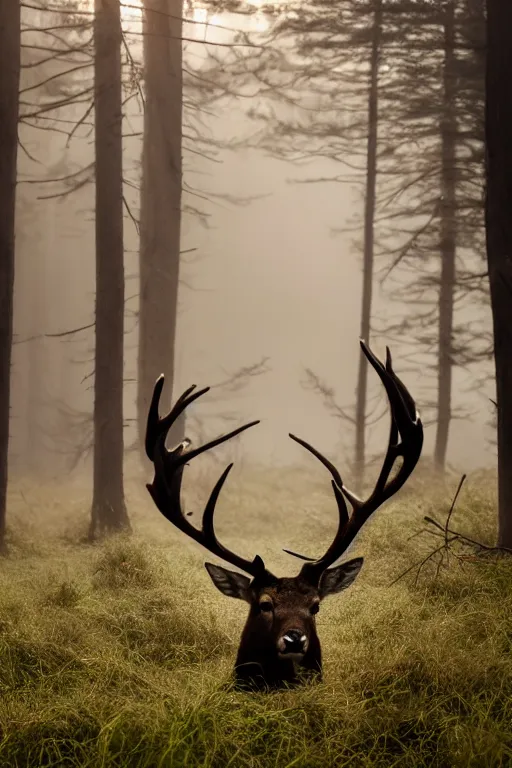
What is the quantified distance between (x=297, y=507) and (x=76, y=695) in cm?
695

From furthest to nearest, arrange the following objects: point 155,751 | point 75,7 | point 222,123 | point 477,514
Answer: point 222,123, point 75,7, point 477,514, point 155,751

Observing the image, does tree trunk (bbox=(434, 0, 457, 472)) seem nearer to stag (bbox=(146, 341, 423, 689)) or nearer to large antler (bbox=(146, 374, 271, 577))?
stag (bbox=(146, 341, 423, 689))

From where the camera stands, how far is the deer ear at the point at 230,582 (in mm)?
3779

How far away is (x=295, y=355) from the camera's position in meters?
13.7

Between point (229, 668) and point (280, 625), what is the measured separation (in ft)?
2.38

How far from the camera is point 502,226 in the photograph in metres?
6.40

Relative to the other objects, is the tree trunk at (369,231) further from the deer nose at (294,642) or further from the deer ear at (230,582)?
the deer nose at (294,642)

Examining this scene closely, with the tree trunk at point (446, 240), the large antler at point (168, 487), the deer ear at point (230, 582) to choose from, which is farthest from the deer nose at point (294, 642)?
the tree trunk at point (446, 240)

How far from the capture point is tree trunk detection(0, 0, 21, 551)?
7.71 m

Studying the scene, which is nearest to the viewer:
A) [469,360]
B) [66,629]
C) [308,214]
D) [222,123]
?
[66,629]

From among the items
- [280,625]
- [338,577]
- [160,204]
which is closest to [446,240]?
[160,204]

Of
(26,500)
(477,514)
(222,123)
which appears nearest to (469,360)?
(477,514)

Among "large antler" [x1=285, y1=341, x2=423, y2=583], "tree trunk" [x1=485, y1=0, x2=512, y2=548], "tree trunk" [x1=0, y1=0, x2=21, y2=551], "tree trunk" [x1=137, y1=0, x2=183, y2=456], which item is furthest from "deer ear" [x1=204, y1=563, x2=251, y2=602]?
"tree trunk" [x1=137, y1=0, x2=183, y2=456]

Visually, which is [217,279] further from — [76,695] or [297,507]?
[76,695]
